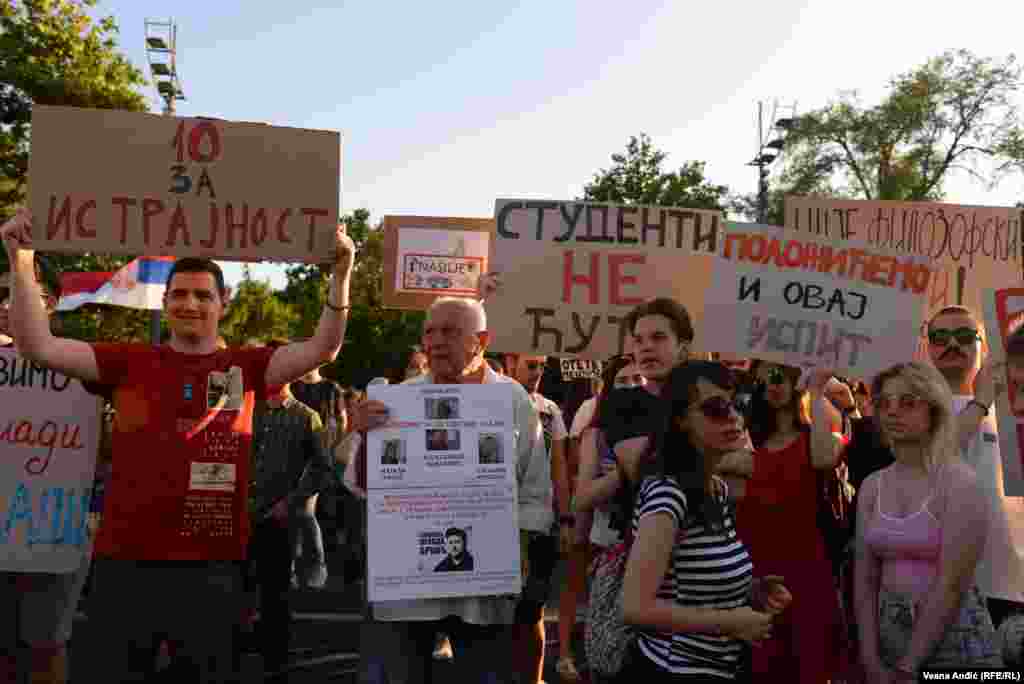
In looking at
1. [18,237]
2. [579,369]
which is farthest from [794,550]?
[579,369]

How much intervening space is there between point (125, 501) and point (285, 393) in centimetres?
291

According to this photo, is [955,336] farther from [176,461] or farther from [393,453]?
[176,461]

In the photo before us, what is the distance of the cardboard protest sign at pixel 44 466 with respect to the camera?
470 cm

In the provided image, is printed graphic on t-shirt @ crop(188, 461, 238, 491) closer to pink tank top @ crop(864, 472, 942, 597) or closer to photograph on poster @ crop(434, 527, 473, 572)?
photograph on poster @ crop(434, 527, 473, 572)

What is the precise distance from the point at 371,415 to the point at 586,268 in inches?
88.3

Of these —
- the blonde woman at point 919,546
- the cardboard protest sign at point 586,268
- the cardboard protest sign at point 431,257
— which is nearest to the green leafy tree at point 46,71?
the cardboard protest sign at point 431,257

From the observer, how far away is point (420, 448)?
4.08m

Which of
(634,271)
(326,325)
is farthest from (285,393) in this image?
(326,325)

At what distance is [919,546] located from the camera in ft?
11.9

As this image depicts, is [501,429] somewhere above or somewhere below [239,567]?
above

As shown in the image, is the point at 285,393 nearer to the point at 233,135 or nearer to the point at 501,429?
the point at 233,135

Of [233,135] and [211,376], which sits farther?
[233,135]

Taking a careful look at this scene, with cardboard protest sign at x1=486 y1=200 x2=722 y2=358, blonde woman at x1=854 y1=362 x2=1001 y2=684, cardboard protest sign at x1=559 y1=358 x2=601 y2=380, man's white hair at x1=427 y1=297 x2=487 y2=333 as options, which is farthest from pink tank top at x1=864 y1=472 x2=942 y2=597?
cardboard protest sign at x1=559 y1=358 x2=601 y2=380

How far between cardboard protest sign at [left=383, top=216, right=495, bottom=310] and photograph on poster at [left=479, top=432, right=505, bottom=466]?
4.48 metres
